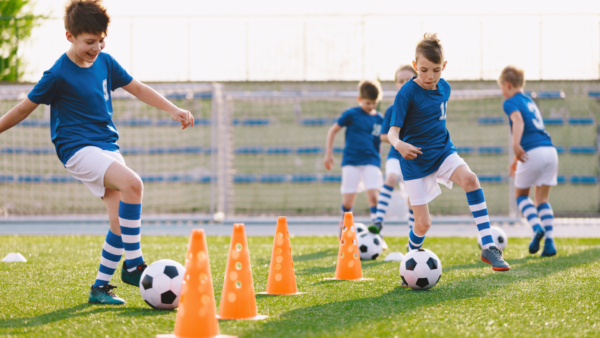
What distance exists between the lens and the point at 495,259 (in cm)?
387

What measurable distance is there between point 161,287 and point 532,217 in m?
4.13

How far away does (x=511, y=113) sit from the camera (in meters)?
5.74

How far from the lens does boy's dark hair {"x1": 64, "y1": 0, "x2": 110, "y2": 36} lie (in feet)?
10.4

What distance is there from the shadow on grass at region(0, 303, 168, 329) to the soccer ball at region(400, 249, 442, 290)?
1590mm

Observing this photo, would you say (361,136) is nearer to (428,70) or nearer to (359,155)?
(359,155)

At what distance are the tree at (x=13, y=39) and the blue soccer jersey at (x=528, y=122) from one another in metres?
11.1

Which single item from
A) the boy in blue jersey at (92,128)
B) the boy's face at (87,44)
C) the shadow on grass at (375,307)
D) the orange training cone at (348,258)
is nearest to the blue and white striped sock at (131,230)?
the boy in blue jersey at (92,128)

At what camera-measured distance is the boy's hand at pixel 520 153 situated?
18.2 feet

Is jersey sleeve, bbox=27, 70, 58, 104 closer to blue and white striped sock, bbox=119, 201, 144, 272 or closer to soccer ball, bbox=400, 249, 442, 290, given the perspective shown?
blue and white striped sock, bbox=119, 201, 144, 272

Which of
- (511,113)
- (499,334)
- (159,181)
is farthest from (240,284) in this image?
(159,181)

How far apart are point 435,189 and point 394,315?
1.46 meters

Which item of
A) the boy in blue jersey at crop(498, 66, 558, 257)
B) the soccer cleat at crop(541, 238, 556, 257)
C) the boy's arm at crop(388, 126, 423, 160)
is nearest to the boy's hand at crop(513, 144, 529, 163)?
the boy in blue jersey at crop(498, 66, 558, 257)

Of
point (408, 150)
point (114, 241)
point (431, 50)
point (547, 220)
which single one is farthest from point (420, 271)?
point (547, 220)

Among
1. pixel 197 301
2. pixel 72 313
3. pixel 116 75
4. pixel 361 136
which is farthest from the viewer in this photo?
pixel 361 136
